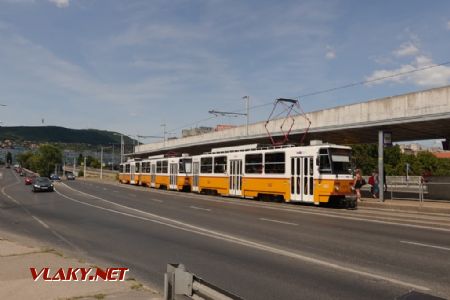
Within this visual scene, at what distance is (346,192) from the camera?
77.3ft

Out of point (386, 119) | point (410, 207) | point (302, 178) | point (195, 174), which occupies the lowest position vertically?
point (410, 207)

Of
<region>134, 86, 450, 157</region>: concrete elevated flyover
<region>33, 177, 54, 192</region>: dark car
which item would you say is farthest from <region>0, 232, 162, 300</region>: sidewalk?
<region>33, 177, 54, 192</region>: dark car

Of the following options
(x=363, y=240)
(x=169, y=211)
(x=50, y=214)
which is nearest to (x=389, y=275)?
(x=363, y=240)

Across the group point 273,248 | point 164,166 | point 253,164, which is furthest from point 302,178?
point 164,166

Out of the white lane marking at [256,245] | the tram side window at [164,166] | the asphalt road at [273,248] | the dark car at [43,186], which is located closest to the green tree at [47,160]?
the tram side window at [164,166]

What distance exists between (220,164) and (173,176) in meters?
10.9

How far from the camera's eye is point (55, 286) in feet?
22.9

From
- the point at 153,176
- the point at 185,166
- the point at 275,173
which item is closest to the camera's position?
the point at 275,173

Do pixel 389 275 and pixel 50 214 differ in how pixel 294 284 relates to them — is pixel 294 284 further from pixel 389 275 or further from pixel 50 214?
pixel 50 214

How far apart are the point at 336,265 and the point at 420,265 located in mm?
1534

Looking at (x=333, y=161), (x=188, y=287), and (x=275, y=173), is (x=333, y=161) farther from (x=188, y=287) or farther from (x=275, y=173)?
(x=188, y=287)

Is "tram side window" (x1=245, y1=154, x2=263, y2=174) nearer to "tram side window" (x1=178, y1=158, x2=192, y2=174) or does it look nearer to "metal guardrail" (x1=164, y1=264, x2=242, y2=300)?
"tram side window" (x1=178, y1=158, x2=192, y2=174)

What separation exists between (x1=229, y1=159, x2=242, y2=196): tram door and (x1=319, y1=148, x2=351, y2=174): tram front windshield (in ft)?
25.5

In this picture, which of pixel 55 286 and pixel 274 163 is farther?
pixel 274 163
